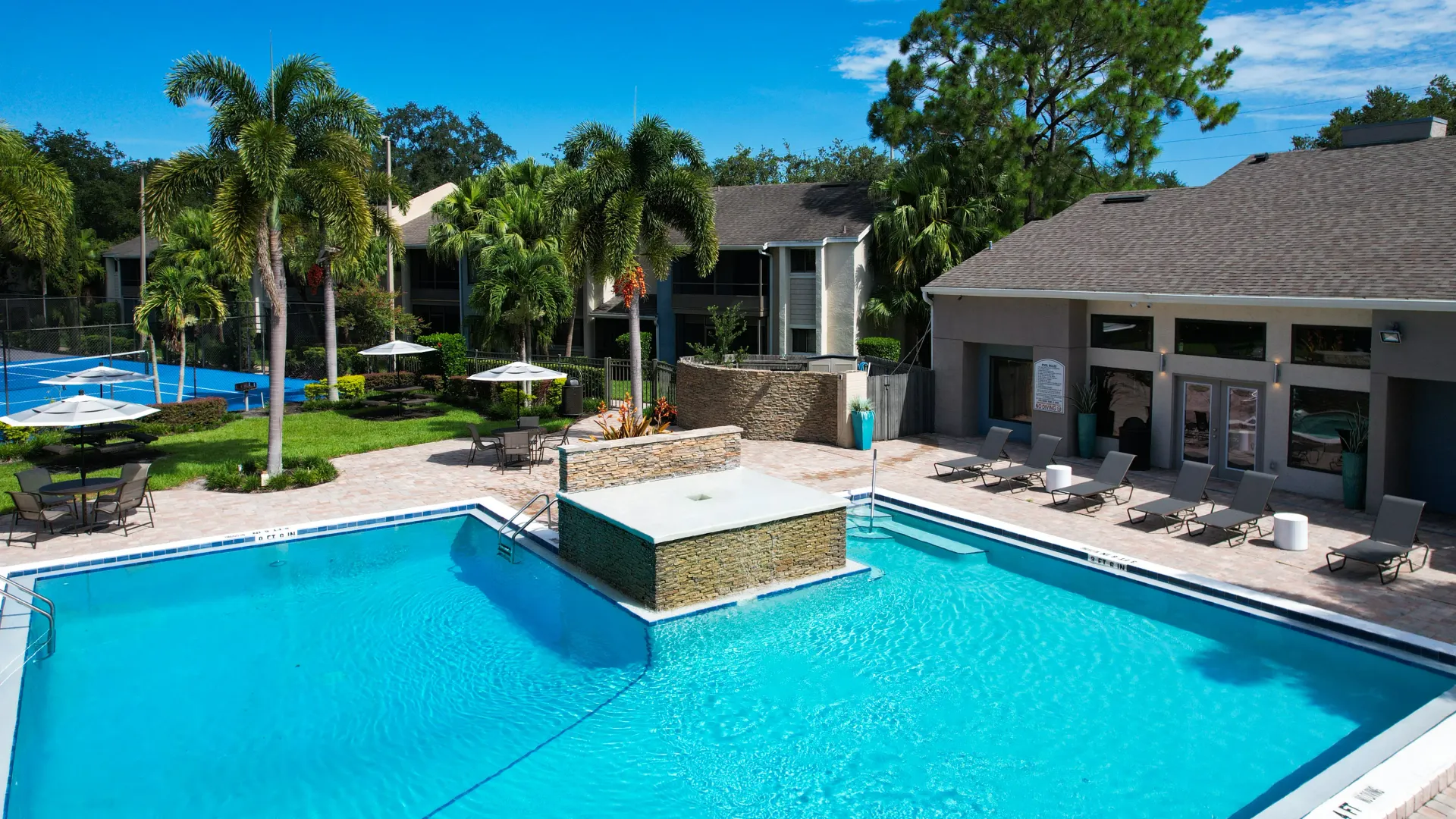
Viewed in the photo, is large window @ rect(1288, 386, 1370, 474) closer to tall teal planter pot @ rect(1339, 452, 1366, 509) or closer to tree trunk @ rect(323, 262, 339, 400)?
tall teal planter pot @ rect(1339, 452, 1366, 509)

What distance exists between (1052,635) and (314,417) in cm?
2236

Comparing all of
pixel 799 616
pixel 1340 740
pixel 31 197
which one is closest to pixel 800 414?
pixel 799 616

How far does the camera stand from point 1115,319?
20.8m

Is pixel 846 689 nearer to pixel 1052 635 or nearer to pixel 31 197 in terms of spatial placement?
pixel 1052 635

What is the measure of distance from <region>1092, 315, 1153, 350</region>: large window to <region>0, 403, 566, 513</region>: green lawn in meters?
13.0

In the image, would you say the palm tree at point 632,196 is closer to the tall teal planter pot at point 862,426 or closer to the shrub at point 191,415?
the tall teal planter pot at point 862,426

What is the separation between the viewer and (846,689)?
10930 millimetres

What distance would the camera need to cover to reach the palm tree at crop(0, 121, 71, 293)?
2042 cm

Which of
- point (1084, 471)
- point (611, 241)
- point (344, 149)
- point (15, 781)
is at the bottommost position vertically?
point (15, 781)

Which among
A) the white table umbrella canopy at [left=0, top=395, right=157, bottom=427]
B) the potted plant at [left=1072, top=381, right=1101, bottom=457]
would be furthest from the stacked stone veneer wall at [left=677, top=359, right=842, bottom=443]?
the white table umbrella canopy at [left=0, top=395, right=157, bottom=427]

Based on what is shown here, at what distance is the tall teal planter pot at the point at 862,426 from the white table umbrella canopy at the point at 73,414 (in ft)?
46.6

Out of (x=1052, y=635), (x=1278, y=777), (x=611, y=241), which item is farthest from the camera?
(x=611, y=241)

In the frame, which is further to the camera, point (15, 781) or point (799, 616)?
point (799, 616)

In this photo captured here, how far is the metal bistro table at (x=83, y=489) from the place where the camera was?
16.1 m
